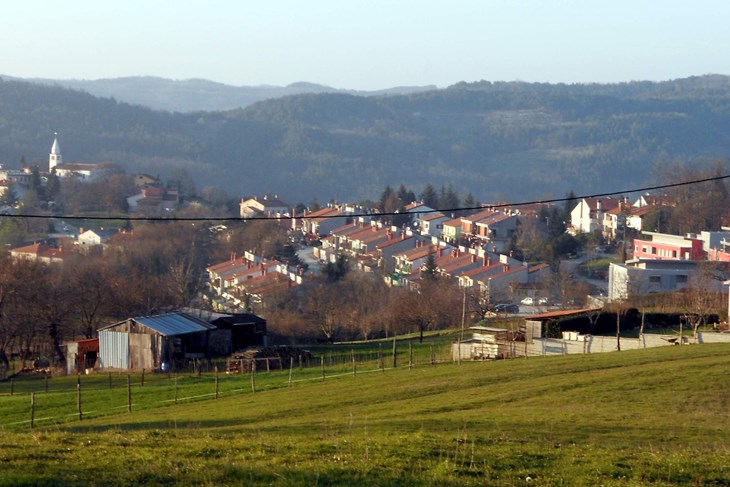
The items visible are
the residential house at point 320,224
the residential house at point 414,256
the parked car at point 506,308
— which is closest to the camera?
the parked car at point 506,308

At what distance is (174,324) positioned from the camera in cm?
3341

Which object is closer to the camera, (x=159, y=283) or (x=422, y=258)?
→ (x=159, y=283)

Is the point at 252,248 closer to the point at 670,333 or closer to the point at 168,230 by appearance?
the point at 168,230

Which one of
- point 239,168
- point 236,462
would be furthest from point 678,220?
point 239,168

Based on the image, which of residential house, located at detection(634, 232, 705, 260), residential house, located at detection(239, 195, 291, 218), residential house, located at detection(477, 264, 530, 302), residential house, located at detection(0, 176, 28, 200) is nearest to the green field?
residential house, located at detection(477, 264, 530, 302)

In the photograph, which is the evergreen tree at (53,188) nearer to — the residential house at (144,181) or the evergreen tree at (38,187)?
the evergreen tree at (38,187)

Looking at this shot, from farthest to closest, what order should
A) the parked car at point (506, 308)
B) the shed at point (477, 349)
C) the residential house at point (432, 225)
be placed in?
the residential house at point (432, 225) < the parked car at point (506, 308) < the shed at point (477, 349)

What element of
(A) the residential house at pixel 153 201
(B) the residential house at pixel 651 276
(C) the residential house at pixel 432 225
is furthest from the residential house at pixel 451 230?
(B) the residential house at pixel 651 276

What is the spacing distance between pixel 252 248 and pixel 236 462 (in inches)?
2501

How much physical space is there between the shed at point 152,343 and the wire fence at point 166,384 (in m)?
0.83

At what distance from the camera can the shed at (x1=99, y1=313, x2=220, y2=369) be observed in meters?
32.2

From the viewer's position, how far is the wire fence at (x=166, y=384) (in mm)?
20672

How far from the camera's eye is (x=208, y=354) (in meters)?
33.4

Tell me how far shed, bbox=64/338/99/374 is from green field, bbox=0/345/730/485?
7523 millimetres
